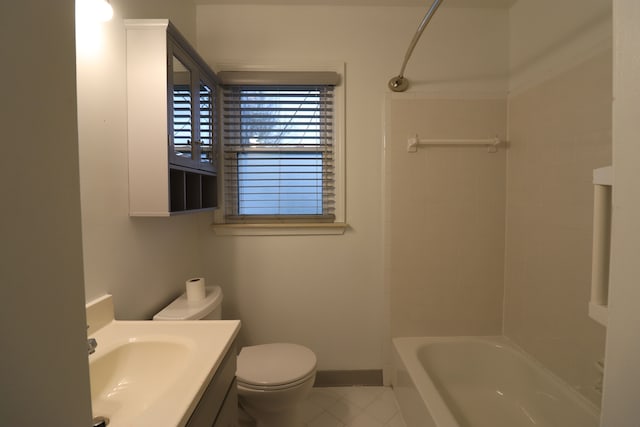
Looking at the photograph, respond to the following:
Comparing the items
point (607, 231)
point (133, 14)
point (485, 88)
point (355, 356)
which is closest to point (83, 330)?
point (607, 231)

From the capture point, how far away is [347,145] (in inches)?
68.9

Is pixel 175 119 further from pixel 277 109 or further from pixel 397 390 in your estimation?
pixel 397 390

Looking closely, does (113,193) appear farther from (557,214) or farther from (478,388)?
(478,388)

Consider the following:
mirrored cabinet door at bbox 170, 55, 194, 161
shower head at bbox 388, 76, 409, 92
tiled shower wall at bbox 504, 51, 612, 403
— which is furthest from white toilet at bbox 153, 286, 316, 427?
shower head at bbox 388, 76, 409, 92

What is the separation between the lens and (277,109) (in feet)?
5.75

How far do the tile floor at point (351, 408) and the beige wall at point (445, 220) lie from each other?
40 cm

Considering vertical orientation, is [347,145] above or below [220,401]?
above

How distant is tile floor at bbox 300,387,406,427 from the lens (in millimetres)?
1493

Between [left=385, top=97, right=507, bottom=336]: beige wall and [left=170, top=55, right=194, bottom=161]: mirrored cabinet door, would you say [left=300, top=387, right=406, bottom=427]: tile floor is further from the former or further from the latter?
[left=170, top=55, right=194, bottom=161]: mirrored cabinet door

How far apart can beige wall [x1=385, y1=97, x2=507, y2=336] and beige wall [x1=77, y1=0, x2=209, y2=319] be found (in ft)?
4.44

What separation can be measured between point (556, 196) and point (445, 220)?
22.2 inches

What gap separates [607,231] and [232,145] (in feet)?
5.73

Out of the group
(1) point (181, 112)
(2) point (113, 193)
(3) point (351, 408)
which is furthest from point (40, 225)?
(3) point (351, 408)

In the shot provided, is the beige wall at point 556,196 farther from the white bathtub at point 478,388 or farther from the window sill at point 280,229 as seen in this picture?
the window sill at point 280,229
